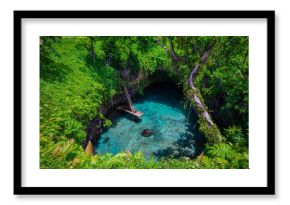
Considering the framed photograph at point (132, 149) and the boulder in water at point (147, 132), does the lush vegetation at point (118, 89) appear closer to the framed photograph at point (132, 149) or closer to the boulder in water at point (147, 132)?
the framed photograph at point (132, 149)

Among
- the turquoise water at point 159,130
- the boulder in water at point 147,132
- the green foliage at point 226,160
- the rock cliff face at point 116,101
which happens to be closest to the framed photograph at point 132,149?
the green foliage at point 226,160

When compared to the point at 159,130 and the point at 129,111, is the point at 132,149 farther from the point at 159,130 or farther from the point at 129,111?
the point at 129,111

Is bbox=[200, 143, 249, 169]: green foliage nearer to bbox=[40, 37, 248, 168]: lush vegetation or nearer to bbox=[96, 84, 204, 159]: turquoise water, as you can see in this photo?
bbox=[40, 37, 248, 168]: lush vegetation

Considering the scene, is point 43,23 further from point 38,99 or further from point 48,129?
point 48,129

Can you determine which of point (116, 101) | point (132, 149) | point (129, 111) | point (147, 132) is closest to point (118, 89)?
point (116, 101)
